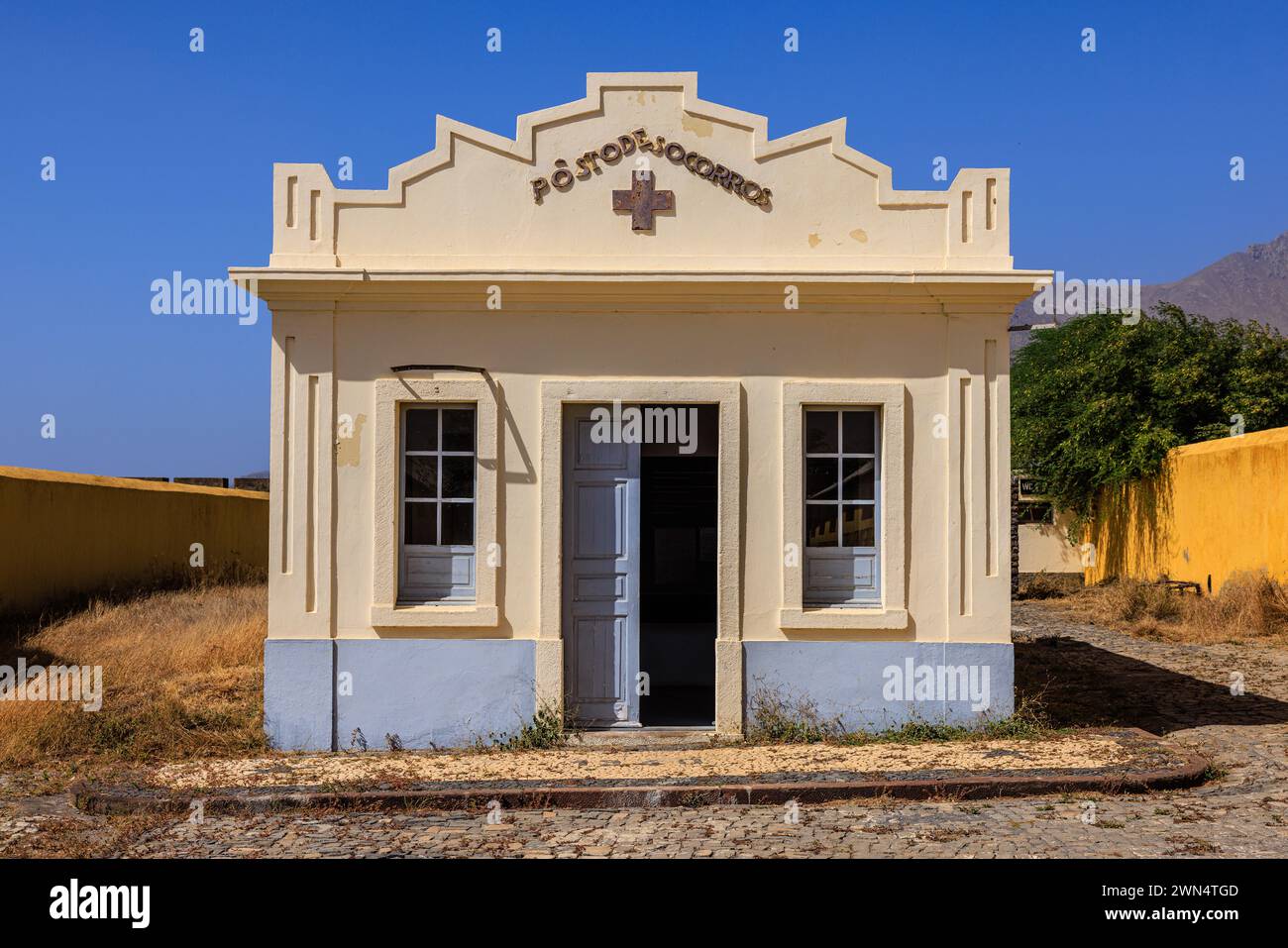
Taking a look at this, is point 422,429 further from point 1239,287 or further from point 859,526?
point 1239,287

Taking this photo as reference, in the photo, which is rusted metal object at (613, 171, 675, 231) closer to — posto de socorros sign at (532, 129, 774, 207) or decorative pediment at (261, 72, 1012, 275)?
decorative pediment at (261, 72, 1012, 275)

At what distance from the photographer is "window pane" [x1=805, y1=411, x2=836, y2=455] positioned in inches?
377

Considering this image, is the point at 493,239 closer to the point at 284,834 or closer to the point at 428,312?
the point at 428,312

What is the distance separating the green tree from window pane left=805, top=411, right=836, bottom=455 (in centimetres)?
1383

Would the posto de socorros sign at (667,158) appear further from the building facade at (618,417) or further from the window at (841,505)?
the window at (841,505)

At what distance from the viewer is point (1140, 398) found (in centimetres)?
2242

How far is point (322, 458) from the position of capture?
9.35 meters

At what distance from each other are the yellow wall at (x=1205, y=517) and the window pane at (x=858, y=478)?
32.7 ft

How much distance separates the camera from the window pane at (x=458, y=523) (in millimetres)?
9500

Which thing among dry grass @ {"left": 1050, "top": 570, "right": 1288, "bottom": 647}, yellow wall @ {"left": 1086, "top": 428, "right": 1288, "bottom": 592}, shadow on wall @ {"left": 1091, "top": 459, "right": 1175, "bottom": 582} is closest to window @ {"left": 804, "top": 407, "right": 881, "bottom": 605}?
dry grass @ {"left": 1050, "top": 570, "right": 1288, "bottom": 647}

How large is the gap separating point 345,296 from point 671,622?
5.48 m

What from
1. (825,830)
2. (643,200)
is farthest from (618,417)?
(825,830)

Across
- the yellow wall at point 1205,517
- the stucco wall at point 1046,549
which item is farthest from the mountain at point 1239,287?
the yellow wall at point 1205,517
